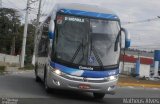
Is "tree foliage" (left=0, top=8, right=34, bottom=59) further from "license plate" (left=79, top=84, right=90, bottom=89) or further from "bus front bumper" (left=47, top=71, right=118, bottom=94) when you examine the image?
"license plate" (left=79, top=84, right=90, bottom=89)

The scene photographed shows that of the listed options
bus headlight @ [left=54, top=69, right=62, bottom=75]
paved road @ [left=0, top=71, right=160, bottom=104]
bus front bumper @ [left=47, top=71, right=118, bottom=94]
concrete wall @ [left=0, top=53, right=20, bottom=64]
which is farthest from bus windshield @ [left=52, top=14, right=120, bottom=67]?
concrete wall @ [left=0, top=53, right=20, bottom=64]

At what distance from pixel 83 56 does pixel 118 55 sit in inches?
54.4

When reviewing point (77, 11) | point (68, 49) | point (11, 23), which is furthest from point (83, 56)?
point (11, 23)

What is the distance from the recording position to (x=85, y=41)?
58.6 feet

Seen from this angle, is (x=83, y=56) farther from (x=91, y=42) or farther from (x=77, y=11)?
(x=77, y=11)

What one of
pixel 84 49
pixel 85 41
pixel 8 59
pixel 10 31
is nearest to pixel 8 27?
pixel 10 31

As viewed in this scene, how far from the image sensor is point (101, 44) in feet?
58.7

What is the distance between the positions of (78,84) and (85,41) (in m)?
1.68

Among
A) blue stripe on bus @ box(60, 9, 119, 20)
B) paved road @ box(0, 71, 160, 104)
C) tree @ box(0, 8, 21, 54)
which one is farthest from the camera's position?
tree @ box(0, 8, 21, 54)

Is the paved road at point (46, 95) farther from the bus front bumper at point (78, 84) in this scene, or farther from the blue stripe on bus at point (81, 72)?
the blue stripe on bus at point (81, 72)

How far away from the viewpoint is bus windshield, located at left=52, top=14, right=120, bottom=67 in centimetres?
1766

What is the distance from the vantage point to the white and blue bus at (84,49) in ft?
57.3

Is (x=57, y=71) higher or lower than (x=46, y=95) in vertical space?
higher

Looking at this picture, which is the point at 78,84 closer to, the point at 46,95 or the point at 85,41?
the point at 85,41
